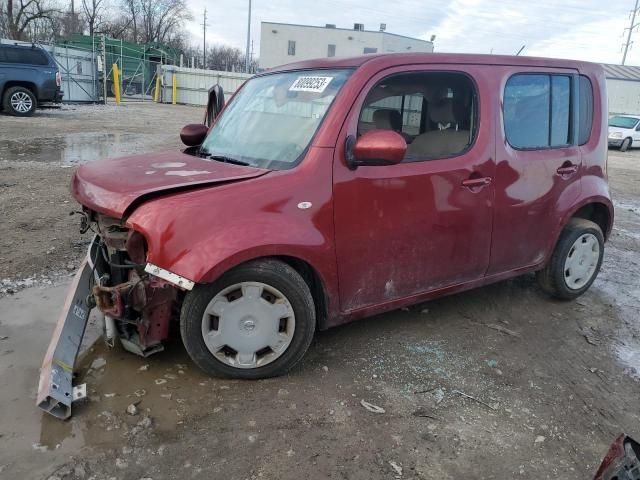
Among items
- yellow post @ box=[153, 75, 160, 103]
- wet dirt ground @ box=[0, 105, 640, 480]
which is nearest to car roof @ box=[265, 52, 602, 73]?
wet dirt ground @ box=[0, 105, 640, 480]

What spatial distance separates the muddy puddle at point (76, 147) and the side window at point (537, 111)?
328 inches

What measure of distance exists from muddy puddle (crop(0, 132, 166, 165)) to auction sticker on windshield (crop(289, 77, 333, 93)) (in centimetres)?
755

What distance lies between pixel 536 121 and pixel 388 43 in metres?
50.9

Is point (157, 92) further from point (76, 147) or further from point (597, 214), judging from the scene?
point (597, 214)

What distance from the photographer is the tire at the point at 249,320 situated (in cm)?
281

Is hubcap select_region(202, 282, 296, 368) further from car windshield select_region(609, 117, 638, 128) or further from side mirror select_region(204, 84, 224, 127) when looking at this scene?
car windshield select_region(609, 117, 638, 128)

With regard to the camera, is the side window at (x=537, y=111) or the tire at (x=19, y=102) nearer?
the side window at (x=537, y=111)

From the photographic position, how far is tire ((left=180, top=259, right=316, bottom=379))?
111 inches

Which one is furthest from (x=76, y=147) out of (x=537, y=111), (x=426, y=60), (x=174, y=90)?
(x=174, y=90)

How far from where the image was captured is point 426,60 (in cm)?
338

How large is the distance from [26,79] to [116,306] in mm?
15928

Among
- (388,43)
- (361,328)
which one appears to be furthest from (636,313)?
(388,43)

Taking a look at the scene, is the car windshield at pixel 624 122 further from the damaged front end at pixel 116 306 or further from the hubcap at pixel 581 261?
the damaged front end at pixel 116 306

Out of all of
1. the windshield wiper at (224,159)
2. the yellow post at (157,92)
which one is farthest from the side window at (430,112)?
the yellow post at (157,92)
